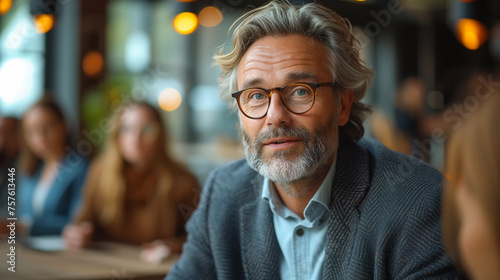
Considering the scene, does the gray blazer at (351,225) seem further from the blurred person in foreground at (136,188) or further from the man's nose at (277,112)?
the blurred person in foreground at (136,188)

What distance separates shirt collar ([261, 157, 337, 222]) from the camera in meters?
1.06

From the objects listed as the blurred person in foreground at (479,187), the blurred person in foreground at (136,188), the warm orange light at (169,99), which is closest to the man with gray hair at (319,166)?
the blurred person in foreground at (479,187)

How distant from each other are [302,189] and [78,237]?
1438mm

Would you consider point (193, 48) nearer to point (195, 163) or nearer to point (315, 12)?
point (195, 163)

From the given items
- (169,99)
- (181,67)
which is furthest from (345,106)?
(181,67)

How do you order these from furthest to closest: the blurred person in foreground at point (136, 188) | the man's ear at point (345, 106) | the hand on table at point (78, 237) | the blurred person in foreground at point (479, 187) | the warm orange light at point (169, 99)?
the warm orange light at point (169, 99) < the blurred person in foreground at point (136, 188) < the hand on table at point (78, 237) < the man's ear at point (345, 106) < the blurred person in foreground at point (479, 187)

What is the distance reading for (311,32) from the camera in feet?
3.13

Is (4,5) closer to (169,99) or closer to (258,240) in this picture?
(258,240)

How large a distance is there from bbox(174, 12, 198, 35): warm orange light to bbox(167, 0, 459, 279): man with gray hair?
1.22 m

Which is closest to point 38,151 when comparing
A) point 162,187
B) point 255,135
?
point 162,187

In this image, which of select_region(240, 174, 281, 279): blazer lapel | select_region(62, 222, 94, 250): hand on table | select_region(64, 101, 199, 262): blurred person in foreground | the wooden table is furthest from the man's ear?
select_region(62, 222, 94, 250): hand on table

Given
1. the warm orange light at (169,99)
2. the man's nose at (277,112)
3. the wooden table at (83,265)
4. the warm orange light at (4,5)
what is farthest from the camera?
the warm orange light at (169,99)

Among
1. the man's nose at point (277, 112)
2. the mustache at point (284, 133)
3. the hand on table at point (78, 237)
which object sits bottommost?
the hand on table at point (78, 237)

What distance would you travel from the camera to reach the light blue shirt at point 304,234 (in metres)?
1.06
